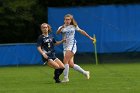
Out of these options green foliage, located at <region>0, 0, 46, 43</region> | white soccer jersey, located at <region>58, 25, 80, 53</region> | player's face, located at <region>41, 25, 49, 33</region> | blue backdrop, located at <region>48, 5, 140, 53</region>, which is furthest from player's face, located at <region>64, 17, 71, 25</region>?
green foliage, located at <region>0, 0, 46, 43</region>

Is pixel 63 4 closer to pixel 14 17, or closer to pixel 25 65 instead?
pixel 14 17

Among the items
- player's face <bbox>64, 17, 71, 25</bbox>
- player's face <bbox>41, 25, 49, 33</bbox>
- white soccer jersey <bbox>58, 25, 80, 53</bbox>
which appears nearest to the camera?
player's face <bbox>41, 25, 49, 33</bbox>

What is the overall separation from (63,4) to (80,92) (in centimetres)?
2186

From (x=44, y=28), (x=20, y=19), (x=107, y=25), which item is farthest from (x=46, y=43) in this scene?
(x=20, y=19)

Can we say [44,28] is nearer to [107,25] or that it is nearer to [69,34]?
[69,34]


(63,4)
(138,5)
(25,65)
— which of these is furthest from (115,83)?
(63,4)

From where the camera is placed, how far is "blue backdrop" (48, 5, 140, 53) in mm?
30406

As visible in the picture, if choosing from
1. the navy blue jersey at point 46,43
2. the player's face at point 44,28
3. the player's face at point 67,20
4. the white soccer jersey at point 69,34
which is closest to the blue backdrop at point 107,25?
the white soccer jersey at point 69,34

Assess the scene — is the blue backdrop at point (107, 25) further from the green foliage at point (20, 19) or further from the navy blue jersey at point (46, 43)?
the navy blue jersey at point (46, 43)

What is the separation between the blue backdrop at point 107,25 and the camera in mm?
30406

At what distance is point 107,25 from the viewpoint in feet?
102

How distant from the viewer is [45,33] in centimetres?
1575

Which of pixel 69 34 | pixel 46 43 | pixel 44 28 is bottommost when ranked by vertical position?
pixel 46 43

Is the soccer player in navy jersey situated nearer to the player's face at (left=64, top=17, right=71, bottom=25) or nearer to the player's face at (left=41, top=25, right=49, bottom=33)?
the player's face at (left=41, top=25, right=49, bottom=33)
